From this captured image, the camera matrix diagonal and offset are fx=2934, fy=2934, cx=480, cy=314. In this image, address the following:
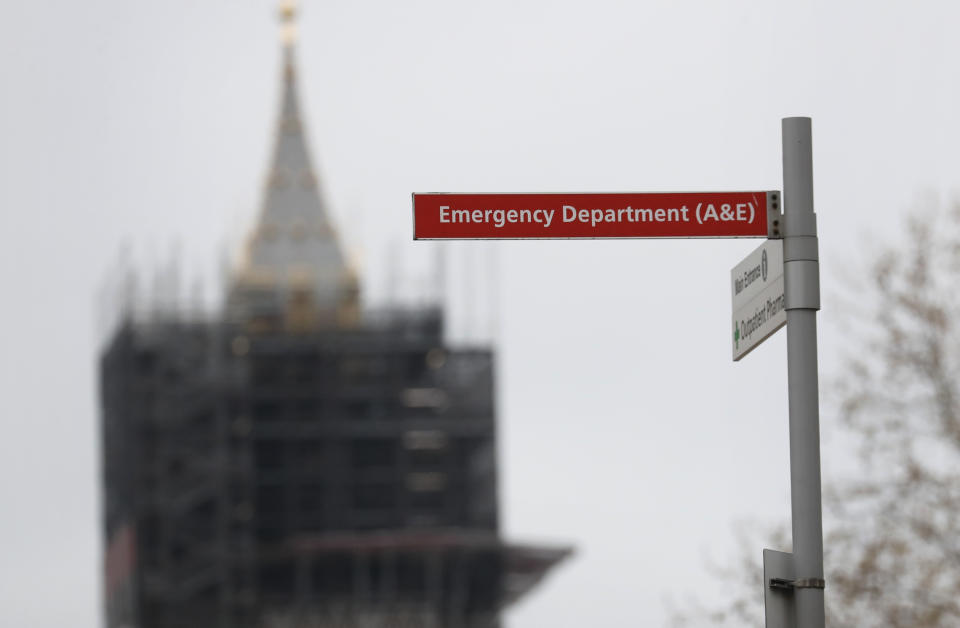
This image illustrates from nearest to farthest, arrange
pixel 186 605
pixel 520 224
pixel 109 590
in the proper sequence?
pixel 520 224 → pixel 186 605 → pixel 109 590

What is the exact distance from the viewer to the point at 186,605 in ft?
413

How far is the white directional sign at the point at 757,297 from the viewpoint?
10859 mm

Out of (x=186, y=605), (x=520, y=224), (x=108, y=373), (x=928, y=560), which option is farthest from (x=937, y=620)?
(x=108, y=373)

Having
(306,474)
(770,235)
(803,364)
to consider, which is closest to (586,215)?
(770,235)

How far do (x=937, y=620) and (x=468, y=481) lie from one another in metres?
101

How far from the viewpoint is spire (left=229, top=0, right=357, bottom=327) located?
133 meters

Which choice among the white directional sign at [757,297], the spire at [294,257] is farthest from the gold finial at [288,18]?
the white directional sign at [757,297]

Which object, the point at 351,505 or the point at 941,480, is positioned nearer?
the point at 941,480

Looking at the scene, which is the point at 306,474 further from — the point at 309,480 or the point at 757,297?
the point at 757,297

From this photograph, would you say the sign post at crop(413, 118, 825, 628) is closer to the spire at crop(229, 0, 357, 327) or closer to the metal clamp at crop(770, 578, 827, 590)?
the metal clamp at crop(770, 578, 827, 590)

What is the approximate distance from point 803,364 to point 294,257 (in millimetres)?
125848

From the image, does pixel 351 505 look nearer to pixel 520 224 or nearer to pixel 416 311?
pixel 416 311

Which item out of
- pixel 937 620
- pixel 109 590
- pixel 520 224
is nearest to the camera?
pixel 520 224

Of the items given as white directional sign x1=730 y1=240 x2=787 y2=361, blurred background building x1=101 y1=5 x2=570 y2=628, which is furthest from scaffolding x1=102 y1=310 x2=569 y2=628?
white directional sign x1=730 y1=240 x2=787 y2=361
